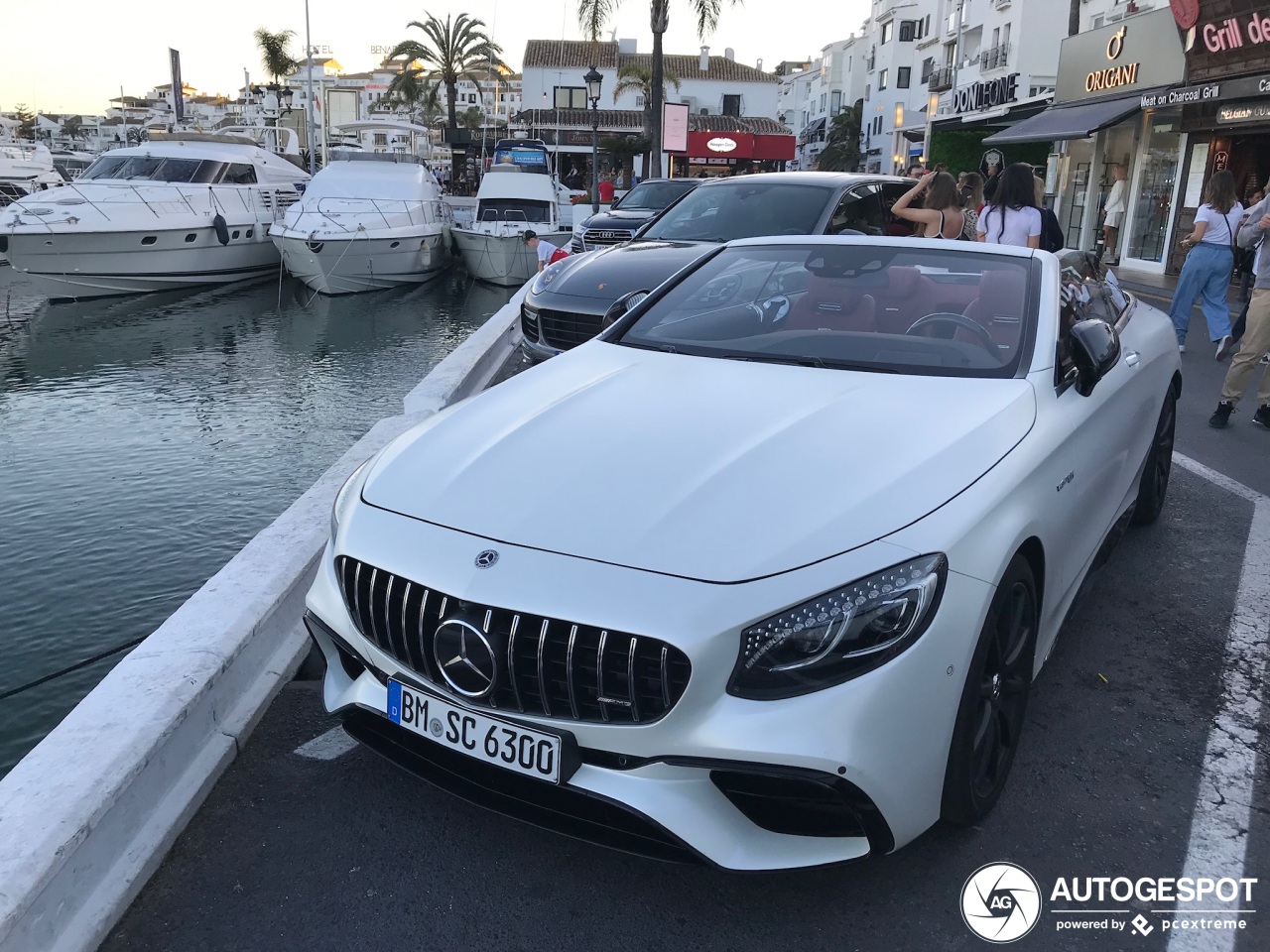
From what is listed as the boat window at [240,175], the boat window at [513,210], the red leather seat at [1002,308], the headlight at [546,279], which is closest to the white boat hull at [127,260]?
the boat window at [240,175]

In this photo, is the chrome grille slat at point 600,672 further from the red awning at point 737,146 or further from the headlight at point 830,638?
the red awning at point 737,146

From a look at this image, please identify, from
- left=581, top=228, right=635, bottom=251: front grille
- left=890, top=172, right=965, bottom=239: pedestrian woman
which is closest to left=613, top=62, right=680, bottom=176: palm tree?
left=581, top=228, right=635, bottom=251: front grille

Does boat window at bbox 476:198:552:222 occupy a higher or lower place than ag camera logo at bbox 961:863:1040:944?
higher

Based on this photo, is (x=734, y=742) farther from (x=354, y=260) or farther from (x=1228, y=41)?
(x=1228, y=41)

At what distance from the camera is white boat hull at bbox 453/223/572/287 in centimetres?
2011

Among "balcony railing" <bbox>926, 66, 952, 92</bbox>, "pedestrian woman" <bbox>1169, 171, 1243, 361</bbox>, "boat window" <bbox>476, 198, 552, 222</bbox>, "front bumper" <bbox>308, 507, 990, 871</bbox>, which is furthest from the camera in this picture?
"balcony railing" <bbox>926, 66, 952, 92</bbox>

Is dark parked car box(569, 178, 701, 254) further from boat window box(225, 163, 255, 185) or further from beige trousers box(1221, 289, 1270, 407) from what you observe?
boat window box(225, 163, 255, 185)

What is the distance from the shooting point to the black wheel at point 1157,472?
4.74 metres

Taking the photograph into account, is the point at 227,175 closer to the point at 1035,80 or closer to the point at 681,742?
the point at 681,742

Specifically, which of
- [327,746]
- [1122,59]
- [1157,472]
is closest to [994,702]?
[327,746]

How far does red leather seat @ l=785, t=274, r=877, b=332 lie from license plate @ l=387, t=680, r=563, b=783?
2008 mm

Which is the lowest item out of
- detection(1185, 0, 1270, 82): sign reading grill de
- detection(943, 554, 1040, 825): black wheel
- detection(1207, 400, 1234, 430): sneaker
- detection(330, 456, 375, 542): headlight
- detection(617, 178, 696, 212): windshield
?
detection(1207, 400, 1234, 430): sneaker

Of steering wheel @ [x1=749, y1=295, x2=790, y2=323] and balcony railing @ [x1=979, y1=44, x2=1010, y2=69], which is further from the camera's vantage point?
balcony railing @ [x1=979, y1=44, x2=1010, y2=69]

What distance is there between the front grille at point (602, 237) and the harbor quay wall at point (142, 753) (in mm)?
7435
